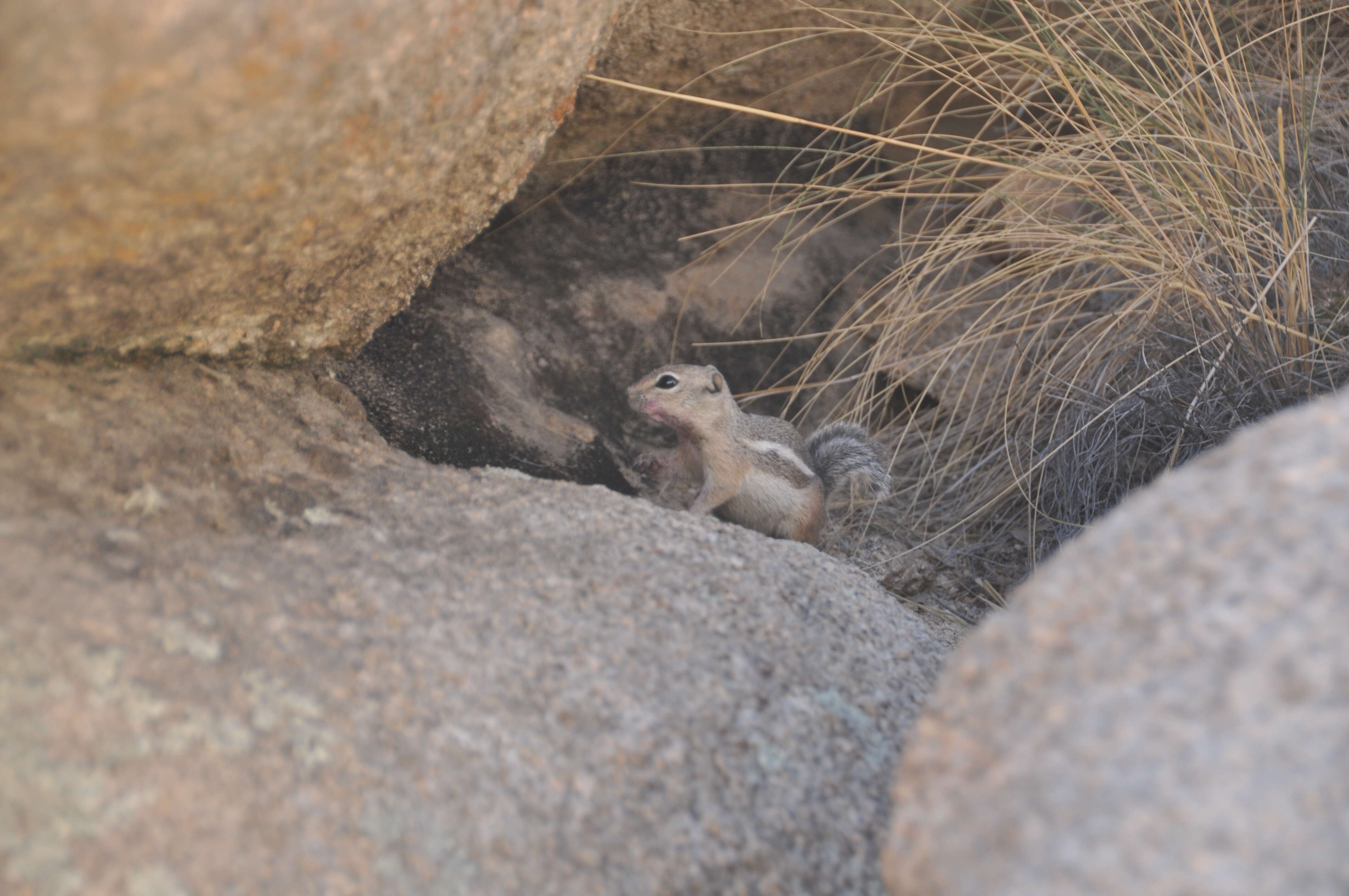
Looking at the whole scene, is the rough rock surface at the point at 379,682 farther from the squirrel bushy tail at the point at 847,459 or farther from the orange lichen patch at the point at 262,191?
the squirrel bushy tail at the point at 847,459

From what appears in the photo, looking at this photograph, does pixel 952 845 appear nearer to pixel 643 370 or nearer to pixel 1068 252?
pixel 1068 252

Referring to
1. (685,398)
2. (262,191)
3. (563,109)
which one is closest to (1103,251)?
(685,398)

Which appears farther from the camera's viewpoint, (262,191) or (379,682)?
(262,191)

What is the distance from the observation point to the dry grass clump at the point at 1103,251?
336cm

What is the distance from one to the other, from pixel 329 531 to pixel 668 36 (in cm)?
285

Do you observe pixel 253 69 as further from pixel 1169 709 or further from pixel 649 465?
pixel 649 465

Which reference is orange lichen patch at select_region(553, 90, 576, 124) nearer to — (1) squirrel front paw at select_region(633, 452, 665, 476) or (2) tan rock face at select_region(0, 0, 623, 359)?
(2) tan rock face at select_region(0, 0, 623, 359)

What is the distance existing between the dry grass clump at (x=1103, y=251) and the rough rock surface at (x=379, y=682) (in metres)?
1.57

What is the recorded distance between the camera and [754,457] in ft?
13.3

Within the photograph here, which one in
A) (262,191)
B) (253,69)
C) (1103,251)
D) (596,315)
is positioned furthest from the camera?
(596,315)

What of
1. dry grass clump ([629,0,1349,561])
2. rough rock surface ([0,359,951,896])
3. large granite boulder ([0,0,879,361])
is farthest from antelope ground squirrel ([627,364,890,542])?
rough rock surface ([0,359,951,896])

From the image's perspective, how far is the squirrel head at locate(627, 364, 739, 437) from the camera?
13.2 ft

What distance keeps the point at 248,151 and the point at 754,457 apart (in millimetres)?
2545

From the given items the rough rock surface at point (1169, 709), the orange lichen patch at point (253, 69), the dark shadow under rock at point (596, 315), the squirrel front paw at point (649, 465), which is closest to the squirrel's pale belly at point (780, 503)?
the squirrel front paw at point (649, 465)
